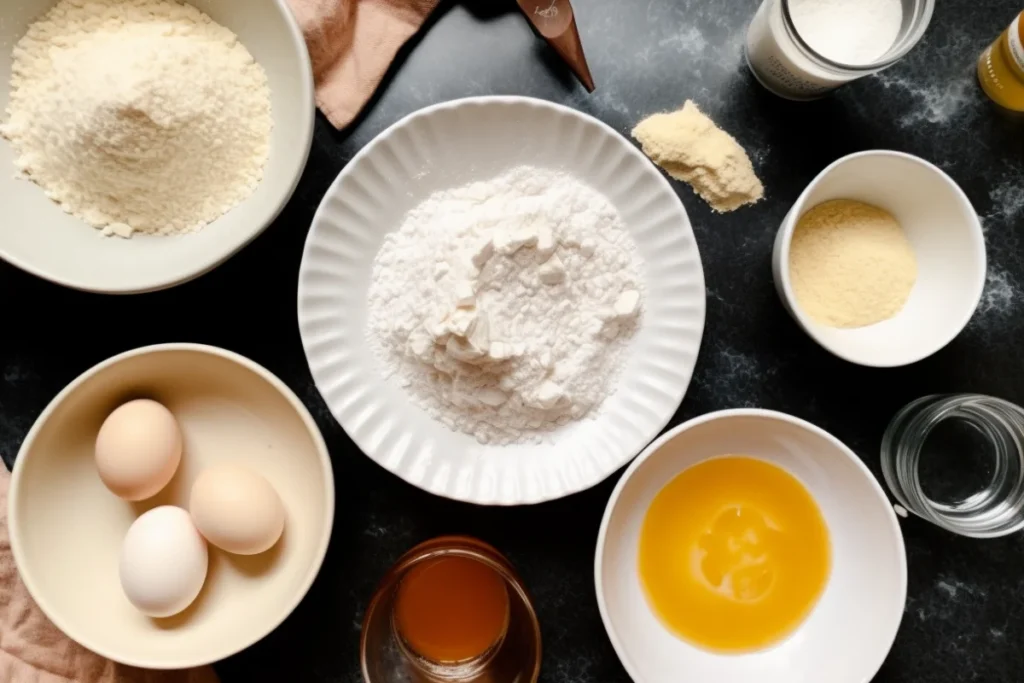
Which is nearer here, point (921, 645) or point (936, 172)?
point (936, 172)

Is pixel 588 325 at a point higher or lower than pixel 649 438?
higher

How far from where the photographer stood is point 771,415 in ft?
3.16

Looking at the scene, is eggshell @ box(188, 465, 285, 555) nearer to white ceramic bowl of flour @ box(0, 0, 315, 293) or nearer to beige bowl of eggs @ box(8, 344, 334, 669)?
beige bowl of eggs @ box(8, 344, 334, 669)

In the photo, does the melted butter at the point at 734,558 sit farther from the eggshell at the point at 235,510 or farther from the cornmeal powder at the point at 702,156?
the eggshell at the point at 235,510

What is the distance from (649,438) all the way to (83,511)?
0.73 meters

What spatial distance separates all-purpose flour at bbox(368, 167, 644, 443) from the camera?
93cm

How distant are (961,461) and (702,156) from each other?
565 millimetres

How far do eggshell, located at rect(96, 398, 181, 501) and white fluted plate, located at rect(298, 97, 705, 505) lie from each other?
193 millimetres

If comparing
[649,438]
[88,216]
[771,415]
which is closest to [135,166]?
[88,216]

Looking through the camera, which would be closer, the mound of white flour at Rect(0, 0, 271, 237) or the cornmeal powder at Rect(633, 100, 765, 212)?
the mound of white flour at Rect(0, 0, 271, 237)

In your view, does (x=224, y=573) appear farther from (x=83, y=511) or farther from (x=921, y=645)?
(x=921, y=645)

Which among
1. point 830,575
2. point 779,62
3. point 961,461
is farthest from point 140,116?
point 961,461

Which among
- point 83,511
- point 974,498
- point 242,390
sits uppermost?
point 242,390

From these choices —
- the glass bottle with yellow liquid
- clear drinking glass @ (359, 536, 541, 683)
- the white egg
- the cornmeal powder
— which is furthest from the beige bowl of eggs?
→ the glass bottle with yellow liquid
